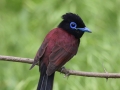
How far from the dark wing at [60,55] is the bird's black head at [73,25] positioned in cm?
21

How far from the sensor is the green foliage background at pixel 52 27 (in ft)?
18.2

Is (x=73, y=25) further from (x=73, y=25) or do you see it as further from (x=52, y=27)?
(x=52, y=27)

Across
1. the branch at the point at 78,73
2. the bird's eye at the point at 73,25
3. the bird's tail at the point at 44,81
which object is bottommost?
the bird's tail at the point at 44,81

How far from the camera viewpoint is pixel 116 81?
221 inches

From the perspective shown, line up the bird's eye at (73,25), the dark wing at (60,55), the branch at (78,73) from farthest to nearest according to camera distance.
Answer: the bird's eye at (73,25), the dark wing at (60,55), the branch at (78,73)

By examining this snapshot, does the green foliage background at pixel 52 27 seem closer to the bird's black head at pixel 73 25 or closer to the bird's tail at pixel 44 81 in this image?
the bird's tail at pixel 44 81

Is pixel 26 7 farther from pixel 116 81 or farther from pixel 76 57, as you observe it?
pixel 116 81

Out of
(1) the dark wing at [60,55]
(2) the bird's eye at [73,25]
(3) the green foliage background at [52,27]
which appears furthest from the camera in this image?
(2) the bird's eye at [73,25]

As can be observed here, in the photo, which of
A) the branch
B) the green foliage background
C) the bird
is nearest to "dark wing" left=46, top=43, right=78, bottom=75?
the bird

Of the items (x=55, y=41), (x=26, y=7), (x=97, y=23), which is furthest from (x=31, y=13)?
(x=55, y=41)

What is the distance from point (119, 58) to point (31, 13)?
1.66m

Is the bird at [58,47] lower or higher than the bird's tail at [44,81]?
higher

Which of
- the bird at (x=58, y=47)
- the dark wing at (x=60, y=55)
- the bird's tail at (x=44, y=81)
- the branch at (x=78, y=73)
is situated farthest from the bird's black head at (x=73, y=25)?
the bird's tail at (x=44, y=81)

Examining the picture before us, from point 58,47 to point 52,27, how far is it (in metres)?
1.17
